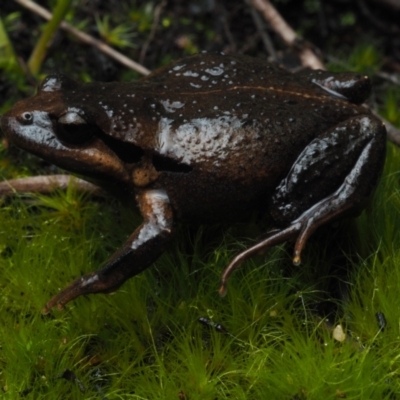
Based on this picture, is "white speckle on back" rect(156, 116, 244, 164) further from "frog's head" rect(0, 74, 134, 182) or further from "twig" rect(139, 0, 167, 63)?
"twig" rect(139, 0, 167, 63)

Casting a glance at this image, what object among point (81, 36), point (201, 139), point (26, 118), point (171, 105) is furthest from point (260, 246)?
point (81, 36)

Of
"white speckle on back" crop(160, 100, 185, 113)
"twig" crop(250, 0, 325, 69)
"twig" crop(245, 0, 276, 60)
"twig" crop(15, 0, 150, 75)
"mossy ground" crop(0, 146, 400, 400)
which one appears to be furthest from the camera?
"twig" crop(245, 0, 276, 60)

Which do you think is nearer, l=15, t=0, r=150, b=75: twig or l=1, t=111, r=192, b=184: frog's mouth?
l=1, t=111, r=192, b=184: frog's mouth

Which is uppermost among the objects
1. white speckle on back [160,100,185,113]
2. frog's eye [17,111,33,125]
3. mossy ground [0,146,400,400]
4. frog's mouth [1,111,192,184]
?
white speckle on back [160,100,185,113]

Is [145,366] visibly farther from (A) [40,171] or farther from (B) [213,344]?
(A) [40,171]

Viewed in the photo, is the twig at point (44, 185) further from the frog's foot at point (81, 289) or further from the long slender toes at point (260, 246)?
the long slender toes at point (260, 246)

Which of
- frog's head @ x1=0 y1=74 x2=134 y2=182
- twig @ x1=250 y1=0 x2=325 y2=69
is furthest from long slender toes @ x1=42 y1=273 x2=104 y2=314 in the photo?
twig @ x1=250 y1=0 x2=325 y2=69

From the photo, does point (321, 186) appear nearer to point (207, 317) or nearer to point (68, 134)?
point (207, 317)

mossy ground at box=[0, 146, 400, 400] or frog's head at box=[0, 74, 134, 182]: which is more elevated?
frog's head at box=[0, 74, 134, 182]
